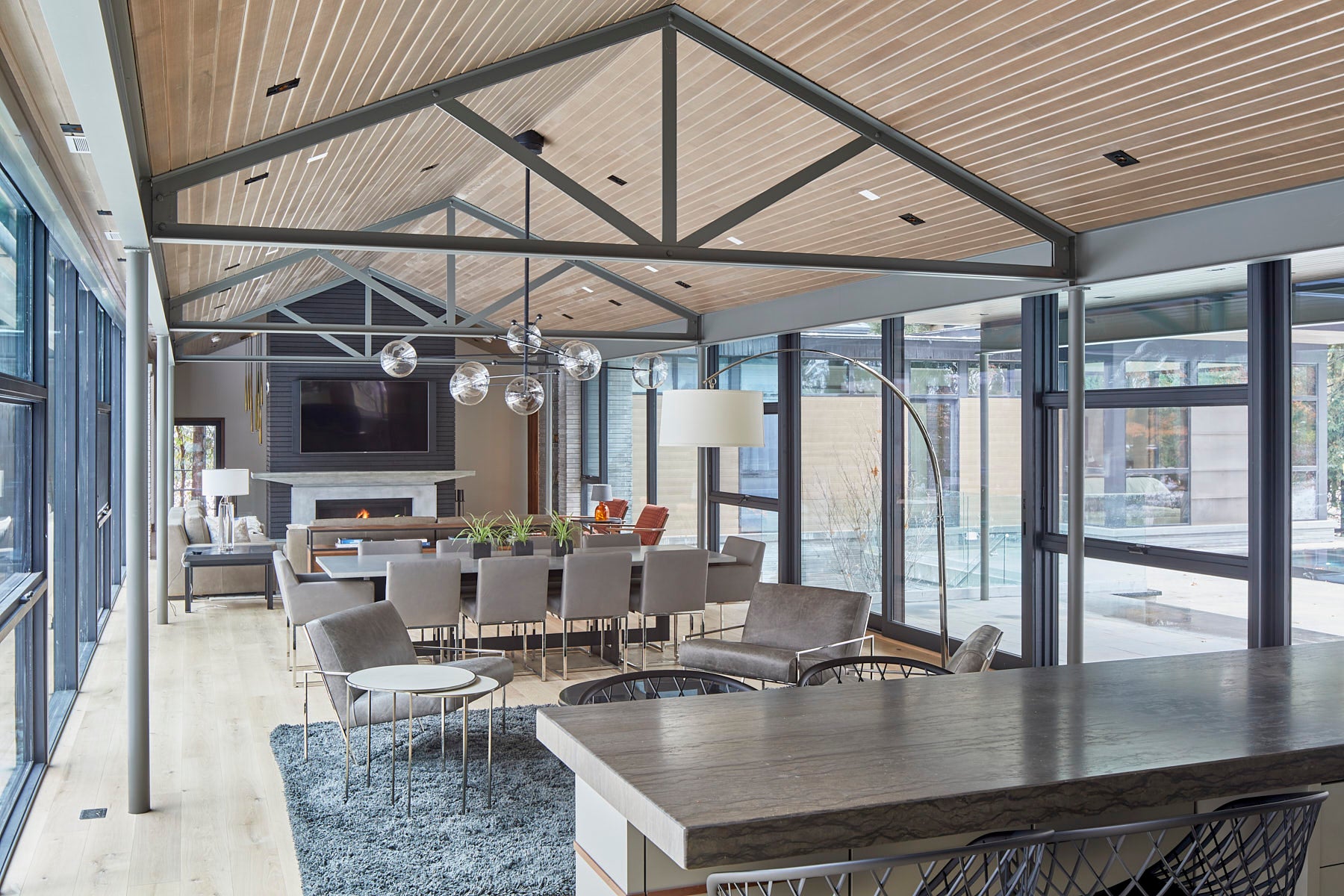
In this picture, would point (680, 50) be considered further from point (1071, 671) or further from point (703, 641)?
point (1071, 671)

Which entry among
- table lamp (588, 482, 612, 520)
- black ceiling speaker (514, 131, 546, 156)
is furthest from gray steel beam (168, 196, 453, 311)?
table lamp (588, 482, 612, 520)

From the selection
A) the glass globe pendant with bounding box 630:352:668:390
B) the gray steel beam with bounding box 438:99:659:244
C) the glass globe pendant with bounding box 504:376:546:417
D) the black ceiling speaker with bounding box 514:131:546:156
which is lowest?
the glass globe pendant with bounding box 504:376:546:417

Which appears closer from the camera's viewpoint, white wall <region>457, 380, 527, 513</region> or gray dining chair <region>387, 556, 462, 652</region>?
gray dining chair <region>387, 556, 462, 652</region>

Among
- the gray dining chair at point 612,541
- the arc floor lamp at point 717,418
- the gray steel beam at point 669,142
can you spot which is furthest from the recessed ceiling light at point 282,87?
the gray dining chair at point 612,541

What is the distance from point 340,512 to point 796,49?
10604 millimetres

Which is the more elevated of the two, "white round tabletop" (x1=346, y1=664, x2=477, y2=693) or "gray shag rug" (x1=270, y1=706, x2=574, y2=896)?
"white round tabletop" (x1=346, y1=664, x2=477, y2=693)

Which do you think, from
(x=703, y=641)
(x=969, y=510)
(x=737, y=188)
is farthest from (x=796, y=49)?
(x=969, y=510)

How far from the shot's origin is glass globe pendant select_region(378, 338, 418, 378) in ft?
24.6

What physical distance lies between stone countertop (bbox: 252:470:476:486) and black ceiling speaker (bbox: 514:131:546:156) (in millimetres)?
7321

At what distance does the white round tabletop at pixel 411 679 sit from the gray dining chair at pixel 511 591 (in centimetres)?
180

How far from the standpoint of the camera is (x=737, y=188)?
23.1ft

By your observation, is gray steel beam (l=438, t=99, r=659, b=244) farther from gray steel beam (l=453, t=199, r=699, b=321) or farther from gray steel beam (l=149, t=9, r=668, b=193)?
gray steel beam (l=453, t=199, r=699, b=321)

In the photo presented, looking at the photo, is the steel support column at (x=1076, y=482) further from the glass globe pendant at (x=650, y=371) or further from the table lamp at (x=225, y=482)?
the table lamp at (x=225, y=482)

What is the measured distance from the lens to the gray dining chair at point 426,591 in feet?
20.9
